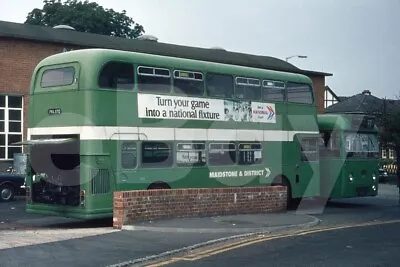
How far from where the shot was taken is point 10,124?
30109 millimetres

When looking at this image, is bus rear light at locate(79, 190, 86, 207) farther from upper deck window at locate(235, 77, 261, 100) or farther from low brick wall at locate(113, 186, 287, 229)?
upper deck window at locate(235, 77, 261, 100)

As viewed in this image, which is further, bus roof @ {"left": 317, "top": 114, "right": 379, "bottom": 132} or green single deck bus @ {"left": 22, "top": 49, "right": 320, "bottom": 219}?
bus roof @ {"left": 317, "top": 114, "right": 379, "bottom": 132}

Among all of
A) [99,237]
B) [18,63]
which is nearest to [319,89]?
[18,63]

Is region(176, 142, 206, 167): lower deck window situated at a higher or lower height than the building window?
lower

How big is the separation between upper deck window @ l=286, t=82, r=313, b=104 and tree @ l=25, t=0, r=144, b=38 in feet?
120

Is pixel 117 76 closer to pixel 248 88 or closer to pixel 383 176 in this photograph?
pixel 248 88

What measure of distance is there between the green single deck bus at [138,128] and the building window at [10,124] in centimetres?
1392

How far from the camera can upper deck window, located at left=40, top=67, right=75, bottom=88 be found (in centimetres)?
1565

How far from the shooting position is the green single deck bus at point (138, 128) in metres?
15.3

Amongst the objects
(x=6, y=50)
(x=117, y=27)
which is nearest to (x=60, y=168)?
(x=6, y=50)

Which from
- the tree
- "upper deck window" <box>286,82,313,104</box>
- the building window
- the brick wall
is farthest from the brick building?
the tree

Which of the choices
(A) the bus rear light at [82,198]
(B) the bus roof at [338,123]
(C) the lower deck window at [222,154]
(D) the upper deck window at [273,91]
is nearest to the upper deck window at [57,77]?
(A) the bus rear light at [82,198]

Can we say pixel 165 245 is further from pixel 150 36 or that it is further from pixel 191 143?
pixel 150 36

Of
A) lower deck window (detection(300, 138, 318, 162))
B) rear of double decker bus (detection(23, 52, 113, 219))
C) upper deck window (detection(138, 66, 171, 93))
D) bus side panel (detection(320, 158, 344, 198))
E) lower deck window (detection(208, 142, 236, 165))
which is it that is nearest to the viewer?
rear of double decker bus (detection(23, 52, 113, 219))
